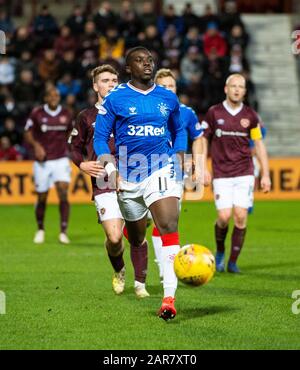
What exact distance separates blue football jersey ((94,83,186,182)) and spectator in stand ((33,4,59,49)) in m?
19.0

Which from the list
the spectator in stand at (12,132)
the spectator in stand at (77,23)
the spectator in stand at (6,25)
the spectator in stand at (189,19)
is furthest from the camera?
the spectator in stand at (189,19)

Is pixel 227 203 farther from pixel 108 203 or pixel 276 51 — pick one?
pixel 276 51

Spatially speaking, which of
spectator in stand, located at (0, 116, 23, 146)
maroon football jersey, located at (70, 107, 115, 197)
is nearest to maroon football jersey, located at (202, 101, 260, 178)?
maroon football jersey, located at (70, 107, 115, 197)

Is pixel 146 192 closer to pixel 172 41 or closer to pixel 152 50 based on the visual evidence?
pixel 152 50

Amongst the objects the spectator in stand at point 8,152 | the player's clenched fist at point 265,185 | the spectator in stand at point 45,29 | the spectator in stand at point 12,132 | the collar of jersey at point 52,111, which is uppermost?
the spectator in stand at point 45,29

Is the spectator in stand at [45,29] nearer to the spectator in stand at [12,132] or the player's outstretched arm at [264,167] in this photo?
the spectator in stand at [12,132]

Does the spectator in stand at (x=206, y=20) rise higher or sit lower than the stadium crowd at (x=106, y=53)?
higher

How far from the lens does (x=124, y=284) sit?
11031 millimetres

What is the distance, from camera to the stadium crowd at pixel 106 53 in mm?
25969

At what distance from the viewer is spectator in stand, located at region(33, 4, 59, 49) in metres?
28.2

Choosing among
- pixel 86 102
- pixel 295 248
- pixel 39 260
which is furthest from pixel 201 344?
pixel 86 102

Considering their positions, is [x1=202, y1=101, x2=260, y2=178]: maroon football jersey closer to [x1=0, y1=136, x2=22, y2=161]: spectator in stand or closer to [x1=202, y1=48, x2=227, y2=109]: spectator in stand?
[x1=0, y1=136, x2=22, y2=161]: spectator in stand

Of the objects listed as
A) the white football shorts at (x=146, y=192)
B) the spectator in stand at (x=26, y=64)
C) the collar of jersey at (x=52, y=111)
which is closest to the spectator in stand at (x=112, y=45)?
the spectator in stand at (x=26, y=64)
